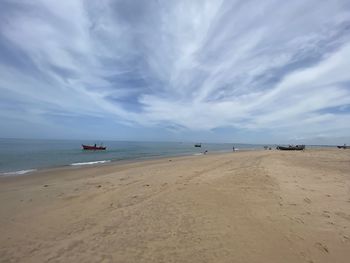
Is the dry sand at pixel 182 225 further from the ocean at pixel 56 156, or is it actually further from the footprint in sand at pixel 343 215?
the ocean at pixel 56 156

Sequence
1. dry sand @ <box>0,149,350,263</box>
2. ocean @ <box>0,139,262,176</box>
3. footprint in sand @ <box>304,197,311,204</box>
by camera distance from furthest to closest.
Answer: ocean @ <box>0,139,262,176</box> → footprint in sand @ <box>304,197,311,204</box> → dry sand @ <box>0,149,350,263</box>

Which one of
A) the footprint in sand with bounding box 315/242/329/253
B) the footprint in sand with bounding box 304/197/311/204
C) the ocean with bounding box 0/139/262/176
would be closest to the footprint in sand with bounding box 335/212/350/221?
the footprint in sand with bounding box 304/197/311/204

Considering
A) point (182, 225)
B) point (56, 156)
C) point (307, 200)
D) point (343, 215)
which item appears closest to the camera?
point (182, 225)

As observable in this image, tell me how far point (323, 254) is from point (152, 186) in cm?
764

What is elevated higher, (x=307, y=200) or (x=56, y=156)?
(x=56, y=156)

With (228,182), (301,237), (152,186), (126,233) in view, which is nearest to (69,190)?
(152,186)

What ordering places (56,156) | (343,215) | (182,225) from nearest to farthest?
(182,225)
(343,215)
(56,156)

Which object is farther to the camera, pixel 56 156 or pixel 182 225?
pixel 56 156

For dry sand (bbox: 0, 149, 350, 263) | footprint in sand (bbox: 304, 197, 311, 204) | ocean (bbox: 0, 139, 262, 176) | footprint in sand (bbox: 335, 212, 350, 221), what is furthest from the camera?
ocean (bbox: 0, 139, 262, 176)

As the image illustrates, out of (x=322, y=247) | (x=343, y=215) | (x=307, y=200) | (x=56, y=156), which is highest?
(x=56, y=156)

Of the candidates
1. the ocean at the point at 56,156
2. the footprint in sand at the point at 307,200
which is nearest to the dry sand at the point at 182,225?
the footprint in sand at the point at 307,200

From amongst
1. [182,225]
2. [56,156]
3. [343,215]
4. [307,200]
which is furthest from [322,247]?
[56,156]

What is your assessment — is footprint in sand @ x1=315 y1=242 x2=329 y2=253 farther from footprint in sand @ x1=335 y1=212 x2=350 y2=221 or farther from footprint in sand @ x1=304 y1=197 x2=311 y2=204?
footprint in sand @ x1=304 y1=197 x2=311 y2=204

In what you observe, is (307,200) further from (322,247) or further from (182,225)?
(182,225)
